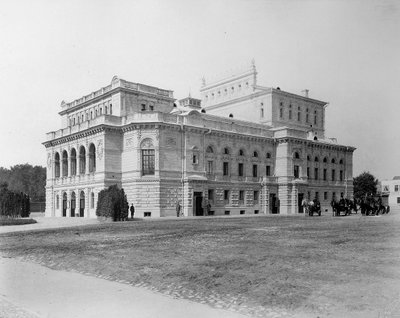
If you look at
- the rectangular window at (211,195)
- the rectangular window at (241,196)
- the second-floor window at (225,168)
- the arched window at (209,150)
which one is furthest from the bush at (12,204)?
the rectangular window at (241,196)

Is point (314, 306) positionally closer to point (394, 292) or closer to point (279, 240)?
point (394, 292)

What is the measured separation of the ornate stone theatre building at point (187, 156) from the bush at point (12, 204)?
604 centimetres

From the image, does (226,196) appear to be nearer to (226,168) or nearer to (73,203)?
(226,168)

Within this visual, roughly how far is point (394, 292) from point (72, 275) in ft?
25.2

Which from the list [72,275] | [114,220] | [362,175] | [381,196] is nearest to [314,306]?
[72,275]

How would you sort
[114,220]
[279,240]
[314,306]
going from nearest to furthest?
[314,306] < [279,240] < [114,220]

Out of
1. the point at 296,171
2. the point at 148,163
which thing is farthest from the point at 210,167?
the point at 296,171

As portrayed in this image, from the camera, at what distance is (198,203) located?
4684cm

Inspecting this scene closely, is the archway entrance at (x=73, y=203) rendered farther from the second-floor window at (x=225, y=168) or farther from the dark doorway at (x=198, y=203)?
the second-floor window at (x=225, y=168)

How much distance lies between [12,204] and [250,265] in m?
37.4

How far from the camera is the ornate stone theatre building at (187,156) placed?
147ft

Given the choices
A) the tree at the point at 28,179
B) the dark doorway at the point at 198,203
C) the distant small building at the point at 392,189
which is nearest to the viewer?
the dark doorway at the point at 198,203

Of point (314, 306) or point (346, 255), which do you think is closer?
point (314, 306)

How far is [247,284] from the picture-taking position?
9398mm
